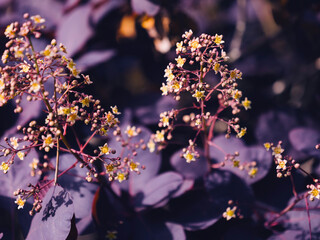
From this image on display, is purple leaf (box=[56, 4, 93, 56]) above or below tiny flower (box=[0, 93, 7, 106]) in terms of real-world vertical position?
above

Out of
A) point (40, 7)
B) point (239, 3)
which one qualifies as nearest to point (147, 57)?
point (40, 7)

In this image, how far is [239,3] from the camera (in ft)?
7.13

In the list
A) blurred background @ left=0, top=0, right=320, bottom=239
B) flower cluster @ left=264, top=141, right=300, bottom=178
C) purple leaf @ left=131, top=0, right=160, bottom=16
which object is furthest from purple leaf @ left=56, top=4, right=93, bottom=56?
flower cluster @ left=264, top=141, right=300, bottom=178

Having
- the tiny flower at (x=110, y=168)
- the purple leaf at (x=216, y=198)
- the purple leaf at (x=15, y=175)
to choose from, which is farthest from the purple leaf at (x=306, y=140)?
the purple leaf at (x=15, y=175)

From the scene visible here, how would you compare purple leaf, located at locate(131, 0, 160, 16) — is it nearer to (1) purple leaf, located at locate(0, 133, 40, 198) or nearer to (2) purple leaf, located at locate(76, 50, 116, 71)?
(2) purple leaf, located at locate(76, 50, 116, 71)

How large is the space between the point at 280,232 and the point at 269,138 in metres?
0.43

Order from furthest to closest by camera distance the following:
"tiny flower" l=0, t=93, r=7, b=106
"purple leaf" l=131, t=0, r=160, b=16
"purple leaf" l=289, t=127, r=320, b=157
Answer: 1. "purple leaf" l=131, t=0, r=160, b=16
2. "purple leaf" l=289, t=127, r=320, b=157
3. "tiny flower" l=0, t=93, r=7, b=106

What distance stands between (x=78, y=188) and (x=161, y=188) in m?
0.32

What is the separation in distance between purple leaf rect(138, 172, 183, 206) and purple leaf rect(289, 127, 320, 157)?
51 cm

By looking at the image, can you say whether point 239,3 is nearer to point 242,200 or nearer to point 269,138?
point 269,138

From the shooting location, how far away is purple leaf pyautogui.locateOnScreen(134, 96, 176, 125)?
5.29 feet

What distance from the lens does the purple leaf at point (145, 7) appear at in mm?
1435

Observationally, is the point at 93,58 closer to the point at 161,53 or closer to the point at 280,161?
the point at 161,53

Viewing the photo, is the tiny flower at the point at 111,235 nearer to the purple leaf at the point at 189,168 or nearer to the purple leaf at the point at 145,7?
the purple leaf at the point at 189,168
